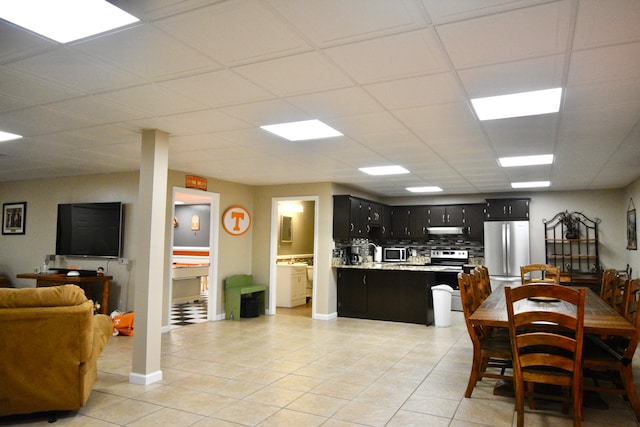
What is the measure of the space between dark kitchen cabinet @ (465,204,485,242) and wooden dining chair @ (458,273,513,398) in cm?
529

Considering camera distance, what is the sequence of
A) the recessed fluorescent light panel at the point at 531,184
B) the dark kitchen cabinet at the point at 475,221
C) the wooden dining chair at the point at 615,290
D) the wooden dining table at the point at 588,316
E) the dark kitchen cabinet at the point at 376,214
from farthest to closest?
the dark kitchen cabinet at the point at 475,221 → the dark kitchen cabinet at the point at 376,214 → the recessed fluorescent light panel at the point at 531,184 → the wooden dining chair at the point at 615,290 → the wooden dining table at the point at 588,316

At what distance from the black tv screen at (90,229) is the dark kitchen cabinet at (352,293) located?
150 inches

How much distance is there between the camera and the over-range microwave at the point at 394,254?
9766 millimetres

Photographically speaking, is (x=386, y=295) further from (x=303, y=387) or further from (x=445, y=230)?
(x=303, y=387)

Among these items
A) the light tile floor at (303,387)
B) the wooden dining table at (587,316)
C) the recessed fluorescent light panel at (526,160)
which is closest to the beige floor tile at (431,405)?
the light tile floor at (303,387)

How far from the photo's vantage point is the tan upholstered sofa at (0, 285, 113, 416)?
3088 millimetres

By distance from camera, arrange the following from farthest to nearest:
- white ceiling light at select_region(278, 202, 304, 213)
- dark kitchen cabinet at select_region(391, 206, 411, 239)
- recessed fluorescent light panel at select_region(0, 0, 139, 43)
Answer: white ceiling light at select_region(278, 202, 304, 213), dark kitchen cabinet at select_region(391, 206, 411, 239), recessed fluorescent light panel at select_region(0, 0, 139, 43)

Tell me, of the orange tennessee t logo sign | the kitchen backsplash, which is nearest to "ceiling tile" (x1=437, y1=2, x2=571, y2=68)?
the orange tennessee t logo sign

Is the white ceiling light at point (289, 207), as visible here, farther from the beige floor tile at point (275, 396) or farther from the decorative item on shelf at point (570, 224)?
the beige floor tile at point (275, 396)

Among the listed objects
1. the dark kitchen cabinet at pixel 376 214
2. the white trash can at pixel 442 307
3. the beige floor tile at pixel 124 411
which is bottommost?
the beige floor tile at pixel 124 411

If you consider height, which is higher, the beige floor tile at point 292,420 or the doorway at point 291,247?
the doorway at point 291,247

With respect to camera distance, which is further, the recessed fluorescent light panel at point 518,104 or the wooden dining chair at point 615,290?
the wooden dining chair at point 615,290

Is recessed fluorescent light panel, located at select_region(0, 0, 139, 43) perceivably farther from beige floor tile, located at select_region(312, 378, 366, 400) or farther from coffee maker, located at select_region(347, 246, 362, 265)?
coffee maker, located at select_region(347, 246, 362, 265)

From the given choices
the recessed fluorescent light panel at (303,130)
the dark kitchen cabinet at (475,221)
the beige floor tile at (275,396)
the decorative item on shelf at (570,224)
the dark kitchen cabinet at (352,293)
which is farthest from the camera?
the dark kitchen cabinet at (475,221)
